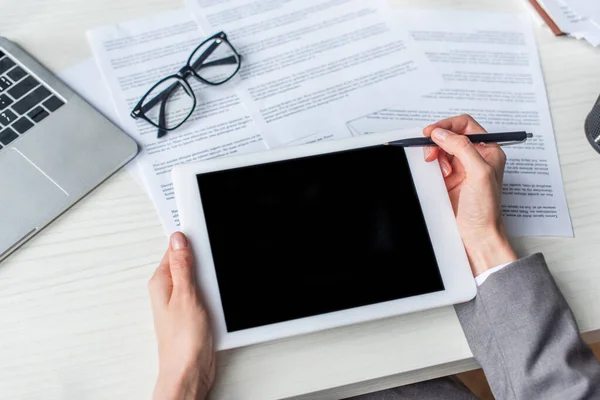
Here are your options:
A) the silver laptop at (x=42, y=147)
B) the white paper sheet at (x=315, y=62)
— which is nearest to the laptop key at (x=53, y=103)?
the silver laptop at (x=42, y=147)

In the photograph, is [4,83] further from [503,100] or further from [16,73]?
[503,100]

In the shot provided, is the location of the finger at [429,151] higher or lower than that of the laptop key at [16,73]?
lower

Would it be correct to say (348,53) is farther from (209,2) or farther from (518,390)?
(518,390)

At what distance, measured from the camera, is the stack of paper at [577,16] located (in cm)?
82

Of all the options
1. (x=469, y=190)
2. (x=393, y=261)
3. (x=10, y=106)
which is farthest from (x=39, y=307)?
(x=469, y=190)

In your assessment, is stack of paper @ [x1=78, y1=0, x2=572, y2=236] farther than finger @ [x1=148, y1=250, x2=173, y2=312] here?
→ Yes

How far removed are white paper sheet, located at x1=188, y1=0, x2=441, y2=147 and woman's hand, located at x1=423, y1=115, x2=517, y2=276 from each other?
0.14 metres

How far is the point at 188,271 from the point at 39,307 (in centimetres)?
18

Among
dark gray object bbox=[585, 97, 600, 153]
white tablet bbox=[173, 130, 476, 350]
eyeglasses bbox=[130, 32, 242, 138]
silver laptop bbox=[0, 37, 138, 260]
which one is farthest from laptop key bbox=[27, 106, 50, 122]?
dark gray object bbox=[585, 97, 600, 153]

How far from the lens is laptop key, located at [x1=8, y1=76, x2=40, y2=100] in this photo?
2.27ft

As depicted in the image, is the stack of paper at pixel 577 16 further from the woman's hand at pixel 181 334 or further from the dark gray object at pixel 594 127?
the woman's hand at pixel 181 334

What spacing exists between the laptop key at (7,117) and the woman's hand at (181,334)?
0.27 metres

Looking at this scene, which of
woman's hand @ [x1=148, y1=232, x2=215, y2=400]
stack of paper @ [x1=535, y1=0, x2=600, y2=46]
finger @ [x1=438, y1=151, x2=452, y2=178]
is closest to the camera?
woman's hand @ [x1=148, y1=232, x2=215, y2=400]

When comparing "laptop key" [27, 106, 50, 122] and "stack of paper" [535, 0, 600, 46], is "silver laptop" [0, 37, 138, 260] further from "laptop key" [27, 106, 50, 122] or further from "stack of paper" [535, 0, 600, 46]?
"stack of paper" [535, 0, 600, 46]
